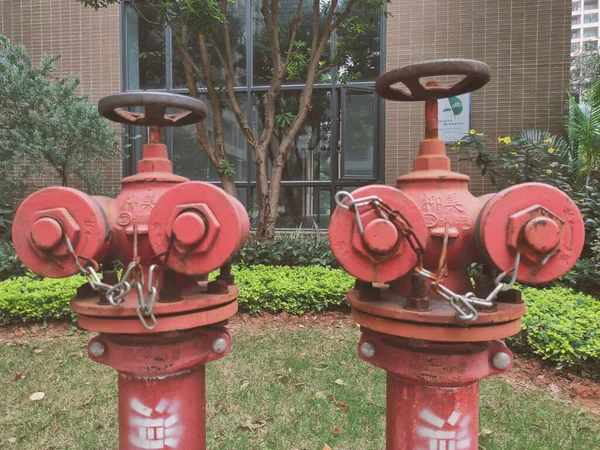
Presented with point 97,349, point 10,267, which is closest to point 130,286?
point 97,349

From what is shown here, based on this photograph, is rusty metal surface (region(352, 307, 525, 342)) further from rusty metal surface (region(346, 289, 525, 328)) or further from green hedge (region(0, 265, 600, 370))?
green hedge (region(0, 265, 600, 370))

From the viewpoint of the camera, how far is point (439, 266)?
39.9 inches

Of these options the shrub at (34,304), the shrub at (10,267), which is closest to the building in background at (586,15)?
the shrub at (10,267)

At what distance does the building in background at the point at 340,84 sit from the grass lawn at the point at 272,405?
4433 millimetres

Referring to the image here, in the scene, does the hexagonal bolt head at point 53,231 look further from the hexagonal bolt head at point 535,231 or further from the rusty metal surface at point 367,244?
the hexagonal bolt head at point 535,231

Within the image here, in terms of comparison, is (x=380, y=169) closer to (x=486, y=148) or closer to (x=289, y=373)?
(x=486, y=148)

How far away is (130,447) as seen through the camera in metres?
1.29

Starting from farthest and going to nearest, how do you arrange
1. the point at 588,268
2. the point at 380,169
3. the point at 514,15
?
the point at 380,169 → the point at 514,15 → the point at 588,268

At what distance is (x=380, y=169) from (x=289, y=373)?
16.6 ft

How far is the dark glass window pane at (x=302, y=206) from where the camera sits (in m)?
7.71

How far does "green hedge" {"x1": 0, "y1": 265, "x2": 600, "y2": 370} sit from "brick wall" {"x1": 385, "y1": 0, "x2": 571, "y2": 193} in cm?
340

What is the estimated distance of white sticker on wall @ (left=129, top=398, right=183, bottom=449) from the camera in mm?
1259

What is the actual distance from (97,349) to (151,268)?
453mm

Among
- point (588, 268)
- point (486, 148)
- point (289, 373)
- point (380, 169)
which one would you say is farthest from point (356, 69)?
point (289, 373)
